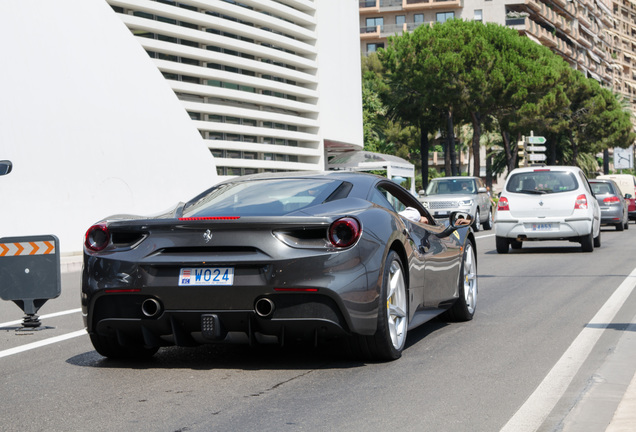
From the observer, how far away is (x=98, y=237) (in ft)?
20.9

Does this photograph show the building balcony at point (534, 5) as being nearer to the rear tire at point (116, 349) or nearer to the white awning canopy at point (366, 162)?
the white awning canopy at point (366, 162)

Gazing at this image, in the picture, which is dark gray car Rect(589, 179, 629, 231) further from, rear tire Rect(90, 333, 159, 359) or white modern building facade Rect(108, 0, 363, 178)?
rear tire Rect(90, 333, 159, 359)

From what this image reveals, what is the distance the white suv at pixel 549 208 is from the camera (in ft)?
61.7

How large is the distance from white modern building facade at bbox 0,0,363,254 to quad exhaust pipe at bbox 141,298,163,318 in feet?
61.4

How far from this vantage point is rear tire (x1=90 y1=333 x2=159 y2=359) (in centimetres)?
664

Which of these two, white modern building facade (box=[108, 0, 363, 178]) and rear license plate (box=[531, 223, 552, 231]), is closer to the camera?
rear license plate (box=[531, 223, 552, 231])

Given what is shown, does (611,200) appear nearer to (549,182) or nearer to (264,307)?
Answer: (549,182)

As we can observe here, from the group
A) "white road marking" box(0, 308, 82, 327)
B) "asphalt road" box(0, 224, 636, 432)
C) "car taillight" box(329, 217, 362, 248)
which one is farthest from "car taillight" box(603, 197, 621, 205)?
"car taillight" box(329, 217, 362, 248)

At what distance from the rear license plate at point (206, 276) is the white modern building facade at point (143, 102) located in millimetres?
18890

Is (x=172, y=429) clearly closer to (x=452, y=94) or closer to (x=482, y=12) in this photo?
(x=452, y=94)

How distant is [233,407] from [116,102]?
87.6 feet

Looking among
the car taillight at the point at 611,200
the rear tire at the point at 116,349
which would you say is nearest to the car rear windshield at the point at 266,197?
the rear tire at the point at 116,349

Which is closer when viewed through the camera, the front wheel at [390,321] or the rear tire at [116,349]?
the front wheel at [390,321]

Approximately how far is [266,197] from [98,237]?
1.15m
